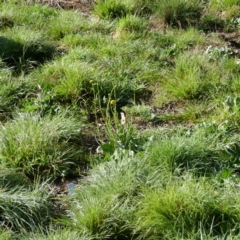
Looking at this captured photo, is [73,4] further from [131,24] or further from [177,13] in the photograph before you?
[177,13]

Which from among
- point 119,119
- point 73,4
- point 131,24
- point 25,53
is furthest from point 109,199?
point 73,4

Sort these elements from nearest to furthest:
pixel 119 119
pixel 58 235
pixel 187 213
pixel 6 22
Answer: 1. pixel 58 235
2. pixel 187 213
3. pixel 119 119
4. pixel 6 22

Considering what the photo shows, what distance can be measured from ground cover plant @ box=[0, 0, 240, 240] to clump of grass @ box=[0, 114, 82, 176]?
0.01 meters

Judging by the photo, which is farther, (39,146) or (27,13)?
(27,13)

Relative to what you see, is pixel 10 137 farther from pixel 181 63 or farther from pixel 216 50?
pixel 216 50

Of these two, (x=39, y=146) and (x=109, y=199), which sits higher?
(x=109, y=199)

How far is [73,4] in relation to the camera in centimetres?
730

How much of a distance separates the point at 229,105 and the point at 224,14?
2775mm

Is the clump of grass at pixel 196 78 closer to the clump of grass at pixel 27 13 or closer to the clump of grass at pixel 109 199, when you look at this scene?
the clump of grass at pixel 109 199

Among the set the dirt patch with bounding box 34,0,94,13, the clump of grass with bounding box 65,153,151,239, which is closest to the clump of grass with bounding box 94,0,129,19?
the dirt patch with bounding box 34,0,94,13

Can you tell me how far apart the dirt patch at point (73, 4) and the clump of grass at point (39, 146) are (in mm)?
3251

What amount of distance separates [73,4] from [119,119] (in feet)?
10.1

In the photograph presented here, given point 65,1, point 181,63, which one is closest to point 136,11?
point 65,1

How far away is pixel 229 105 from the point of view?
4.66 m
